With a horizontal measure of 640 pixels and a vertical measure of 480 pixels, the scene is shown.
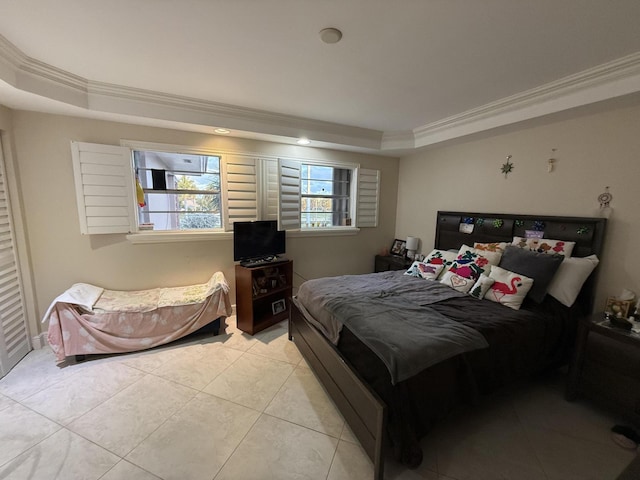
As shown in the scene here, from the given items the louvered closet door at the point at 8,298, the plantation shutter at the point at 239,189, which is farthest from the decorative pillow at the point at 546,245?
the louvered closet door at the point at 8,298

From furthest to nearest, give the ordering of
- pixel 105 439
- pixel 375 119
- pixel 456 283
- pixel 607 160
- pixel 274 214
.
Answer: pixel 274 214
pixel 375 119
pixel 456 283
pixel 607 160
pixel 105 439

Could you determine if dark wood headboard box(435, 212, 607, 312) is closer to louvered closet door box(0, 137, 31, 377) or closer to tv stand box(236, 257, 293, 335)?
tv stand box(236, 257, 293, 335)

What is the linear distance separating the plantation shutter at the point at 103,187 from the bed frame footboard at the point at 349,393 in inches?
85.3

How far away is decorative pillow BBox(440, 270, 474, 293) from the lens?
2.45 m

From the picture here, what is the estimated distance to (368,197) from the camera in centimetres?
403

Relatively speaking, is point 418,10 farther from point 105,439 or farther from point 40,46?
point 105,439

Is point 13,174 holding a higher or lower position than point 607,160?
lower

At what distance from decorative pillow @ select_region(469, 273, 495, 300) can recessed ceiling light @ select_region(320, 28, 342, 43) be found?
7.29 ft

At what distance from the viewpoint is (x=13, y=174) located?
2324 millimetres

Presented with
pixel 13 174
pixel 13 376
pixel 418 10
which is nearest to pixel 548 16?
pixel 418 10

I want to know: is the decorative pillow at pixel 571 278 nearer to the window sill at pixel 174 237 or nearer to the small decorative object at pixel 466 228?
the small decorative object at pixel 466 228

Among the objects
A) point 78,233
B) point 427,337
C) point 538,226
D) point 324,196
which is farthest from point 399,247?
point 78,233

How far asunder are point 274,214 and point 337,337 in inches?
79.1

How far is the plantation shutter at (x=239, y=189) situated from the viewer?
3113 mm
